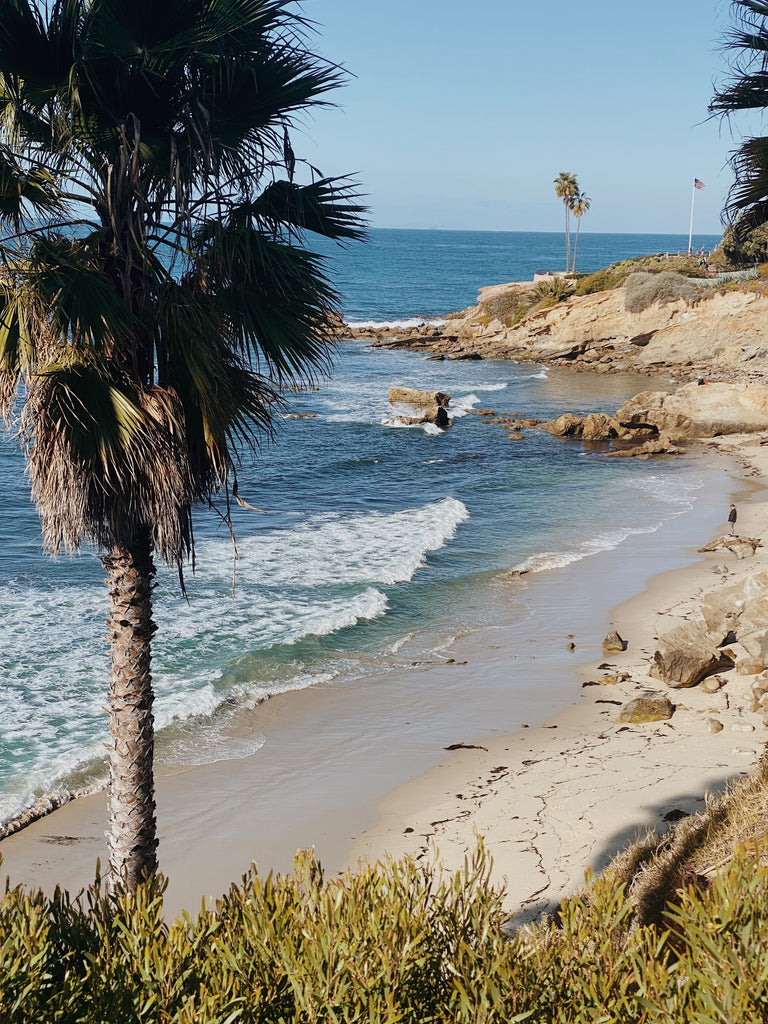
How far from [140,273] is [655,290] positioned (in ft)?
180

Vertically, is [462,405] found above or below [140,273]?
below

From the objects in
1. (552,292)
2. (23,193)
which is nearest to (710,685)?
(23,193)

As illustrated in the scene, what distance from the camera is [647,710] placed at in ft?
45.3

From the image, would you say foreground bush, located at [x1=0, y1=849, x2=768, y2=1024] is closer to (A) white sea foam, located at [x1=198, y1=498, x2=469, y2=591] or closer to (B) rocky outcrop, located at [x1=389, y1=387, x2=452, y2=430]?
(A) white sea foam, located at [x1=198, y1=498, x2=469, y2=591]

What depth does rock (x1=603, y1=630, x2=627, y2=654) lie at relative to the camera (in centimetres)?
1695

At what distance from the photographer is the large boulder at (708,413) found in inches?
1516

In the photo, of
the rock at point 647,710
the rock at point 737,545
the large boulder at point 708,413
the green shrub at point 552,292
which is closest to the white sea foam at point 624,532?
the rock at point 737,545

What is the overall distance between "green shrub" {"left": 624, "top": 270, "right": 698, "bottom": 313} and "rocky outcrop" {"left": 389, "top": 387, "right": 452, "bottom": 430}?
56.3ft

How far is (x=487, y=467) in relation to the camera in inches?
1350

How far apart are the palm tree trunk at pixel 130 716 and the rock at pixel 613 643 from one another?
1158cm

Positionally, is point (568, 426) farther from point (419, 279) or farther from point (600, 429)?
point (419, 279)

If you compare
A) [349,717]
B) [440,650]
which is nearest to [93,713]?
[349,717]

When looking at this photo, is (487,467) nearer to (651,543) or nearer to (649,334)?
(651,543)

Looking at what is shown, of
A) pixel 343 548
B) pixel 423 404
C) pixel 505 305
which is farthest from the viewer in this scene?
pixel 505 305
